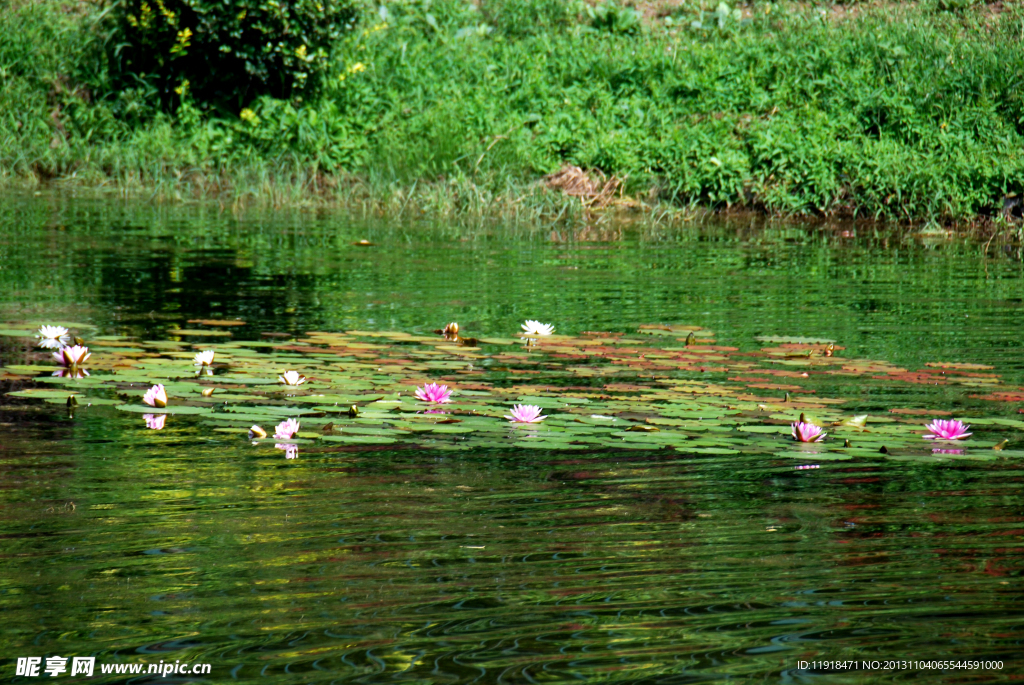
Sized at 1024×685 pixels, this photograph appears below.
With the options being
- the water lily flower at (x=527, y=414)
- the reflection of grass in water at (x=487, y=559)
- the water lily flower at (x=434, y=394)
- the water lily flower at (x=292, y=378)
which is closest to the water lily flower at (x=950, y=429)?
the reflection of grass in water at (x=487, y=559)

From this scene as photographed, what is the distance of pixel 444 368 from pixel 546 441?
1.15 m

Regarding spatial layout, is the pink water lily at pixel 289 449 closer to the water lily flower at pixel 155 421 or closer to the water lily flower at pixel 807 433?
the water lily flower at pixel 155 421

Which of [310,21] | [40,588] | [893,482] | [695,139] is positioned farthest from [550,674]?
[310,21]

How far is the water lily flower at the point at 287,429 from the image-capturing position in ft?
10.9

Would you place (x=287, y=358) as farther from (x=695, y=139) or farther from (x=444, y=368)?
(x=695, y=139)

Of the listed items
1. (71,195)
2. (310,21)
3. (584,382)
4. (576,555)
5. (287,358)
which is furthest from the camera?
(310,21)

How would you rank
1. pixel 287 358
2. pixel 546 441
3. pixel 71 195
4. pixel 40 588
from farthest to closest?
pixel 71 195
pixel 287 358
pixel 546 441
pixel 40 588

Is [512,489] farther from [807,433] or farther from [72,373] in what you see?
[72,373]

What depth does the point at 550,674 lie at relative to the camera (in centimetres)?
182

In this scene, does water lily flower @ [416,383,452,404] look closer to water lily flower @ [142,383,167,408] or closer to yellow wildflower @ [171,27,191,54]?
water lily flower @ [142,383,167,408]

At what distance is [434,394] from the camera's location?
3.63 meters

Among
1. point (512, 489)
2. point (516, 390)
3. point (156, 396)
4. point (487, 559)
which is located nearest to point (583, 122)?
point (516, 390)

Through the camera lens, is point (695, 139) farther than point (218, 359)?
Yes

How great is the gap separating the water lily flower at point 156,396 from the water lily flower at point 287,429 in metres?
0.50
